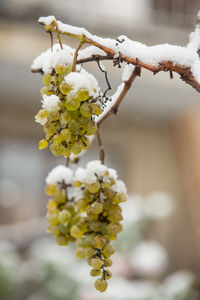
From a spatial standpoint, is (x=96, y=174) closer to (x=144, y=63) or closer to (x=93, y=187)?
(x=93, y=187)

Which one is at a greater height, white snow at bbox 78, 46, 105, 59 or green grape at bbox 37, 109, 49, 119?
white snow at bbox 78, 46, 105, 59

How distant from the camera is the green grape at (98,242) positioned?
1.24ft

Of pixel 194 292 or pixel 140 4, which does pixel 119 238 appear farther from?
pixel 140 4

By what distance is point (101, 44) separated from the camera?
32cm

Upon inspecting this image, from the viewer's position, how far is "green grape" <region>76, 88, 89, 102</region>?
0.32 meters

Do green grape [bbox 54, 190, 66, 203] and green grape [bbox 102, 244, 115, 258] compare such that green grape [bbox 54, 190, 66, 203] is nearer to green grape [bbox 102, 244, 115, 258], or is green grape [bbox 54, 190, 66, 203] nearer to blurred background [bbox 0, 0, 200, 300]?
green grape [bbox 102, 244, 115, 258]

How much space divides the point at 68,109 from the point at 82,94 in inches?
0.6

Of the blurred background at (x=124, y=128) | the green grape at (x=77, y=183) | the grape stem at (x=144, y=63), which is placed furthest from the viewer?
the blurred background at (x=124, y=128)

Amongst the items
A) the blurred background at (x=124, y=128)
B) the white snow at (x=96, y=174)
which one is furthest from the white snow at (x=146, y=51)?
the blurred background at (x=124, y=128)

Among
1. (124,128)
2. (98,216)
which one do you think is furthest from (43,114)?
(124,128)

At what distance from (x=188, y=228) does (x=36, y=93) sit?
1.72 m

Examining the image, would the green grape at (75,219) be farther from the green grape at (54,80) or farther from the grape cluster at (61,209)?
the green grape at (54,80)

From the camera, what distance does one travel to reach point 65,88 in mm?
322

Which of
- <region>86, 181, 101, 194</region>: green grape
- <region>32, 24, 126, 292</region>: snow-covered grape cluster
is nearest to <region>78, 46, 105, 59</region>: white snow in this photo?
<region>32, 24, 126, 292</region>: snow-covered grape cluster
